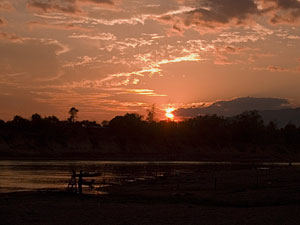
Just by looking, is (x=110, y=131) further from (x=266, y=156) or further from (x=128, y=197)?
(x=128, y=197)

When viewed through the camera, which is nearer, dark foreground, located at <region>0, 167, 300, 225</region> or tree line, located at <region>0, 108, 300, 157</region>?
dark foreground, located at <region>0, 167, 300, 225</region>

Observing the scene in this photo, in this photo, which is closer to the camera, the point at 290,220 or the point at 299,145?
the point at 290,220

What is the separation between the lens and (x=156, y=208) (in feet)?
86.6

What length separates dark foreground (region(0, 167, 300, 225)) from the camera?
22031mm

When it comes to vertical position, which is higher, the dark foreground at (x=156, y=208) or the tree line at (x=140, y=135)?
the tree line at (x=140, y=135)

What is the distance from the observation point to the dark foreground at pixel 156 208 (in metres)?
22.0

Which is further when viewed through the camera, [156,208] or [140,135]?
[140,135]

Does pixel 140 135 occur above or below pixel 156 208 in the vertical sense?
above

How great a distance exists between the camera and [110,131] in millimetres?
150625

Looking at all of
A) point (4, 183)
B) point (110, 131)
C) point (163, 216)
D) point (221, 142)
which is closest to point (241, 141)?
point (221, 142)

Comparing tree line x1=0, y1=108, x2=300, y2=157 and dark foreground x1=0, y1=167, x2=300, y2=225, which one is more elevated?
tree line x1=0, y1=108, x2=300, y2=157

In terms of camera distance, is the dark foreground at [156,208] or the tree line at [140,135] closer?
the dark foreground at [156,208]

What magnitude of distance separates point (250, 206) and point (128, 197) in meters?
9.71

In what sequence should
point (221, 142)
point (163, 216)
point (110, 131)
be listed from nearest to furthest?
point (163, 216), point (110, 131), point (221, 142)
